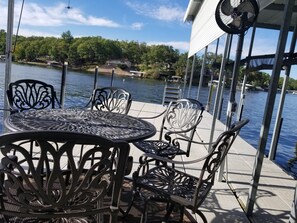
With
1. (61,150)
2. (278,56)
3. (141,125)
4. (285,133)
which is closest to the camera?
(61,150)

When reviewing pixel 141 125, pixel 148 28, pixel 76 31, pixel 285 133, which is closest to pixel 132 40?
pixel 148 28

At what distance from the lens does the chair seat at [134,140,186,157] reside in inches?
100

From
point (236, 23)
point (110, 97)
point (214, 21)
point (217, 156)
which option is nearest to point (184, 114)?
point (110, 97)

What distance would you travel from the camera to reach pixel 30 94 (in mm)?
3041

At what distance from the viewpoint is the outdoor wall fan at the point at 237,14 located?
2.89m

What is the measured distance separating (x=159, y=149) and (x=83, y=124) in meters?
0.80

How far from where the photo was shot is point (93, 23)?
195 ft

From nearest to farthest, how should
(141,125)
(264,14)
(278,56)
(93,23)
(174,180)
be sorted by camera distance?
(174,180) → (278,56) → (141,125) → (264,14) → (93,23)

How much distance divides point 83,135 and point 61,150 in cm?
10

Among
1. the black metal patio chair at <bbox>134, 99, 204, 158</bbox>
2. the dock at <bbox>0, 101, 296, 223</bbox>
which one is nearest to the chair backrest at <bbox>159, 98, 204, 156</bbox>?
the black metal patio chair at <bbox>134, 99, 204, 158</bbox>

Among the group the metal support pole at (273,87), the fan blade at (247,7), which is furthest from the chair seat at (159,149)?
the fan blade at (247,7)

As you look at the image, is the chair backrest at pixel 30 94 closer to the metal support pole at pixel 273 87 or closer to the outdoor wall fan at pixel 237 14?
the outdoor wall fan at pixel 237 14

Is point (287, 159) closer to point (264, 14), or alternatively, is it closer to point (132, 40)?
point (264, 14)

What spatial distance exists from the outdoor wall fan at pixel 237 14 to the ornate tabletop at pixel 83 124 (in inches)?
57.8
